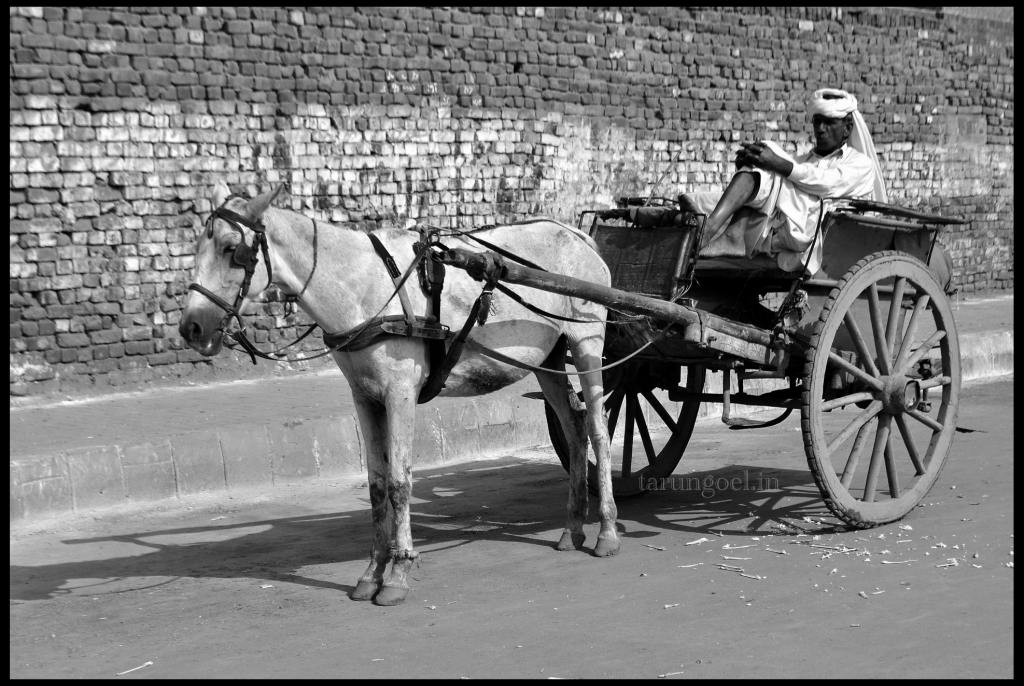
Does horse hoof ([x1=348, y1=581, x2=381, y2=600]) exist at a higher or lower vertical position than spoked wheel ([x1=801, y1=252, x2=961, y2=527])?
lower

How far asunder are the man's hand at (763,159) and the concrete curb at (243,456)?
3330 mm

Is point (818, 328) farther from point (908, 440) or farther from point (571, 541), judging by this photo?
point (571, 541)

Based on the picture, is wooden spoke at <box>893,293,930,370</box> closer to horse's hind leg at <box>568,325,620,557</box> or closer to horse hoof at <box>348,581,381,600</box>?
horse's hind leg at <box>568,325,620,557</box>

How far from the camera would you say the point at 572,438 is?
258 inches

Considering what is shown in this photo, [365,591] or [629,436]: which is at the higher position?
[629,436]

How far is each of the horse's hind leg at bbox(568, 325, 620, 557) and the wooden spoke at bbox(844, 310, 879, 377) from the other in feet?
4.01

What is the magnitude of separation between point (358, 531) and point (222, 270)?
206 centimetres

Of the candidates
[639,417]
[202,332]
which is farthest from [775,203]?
[202,332]

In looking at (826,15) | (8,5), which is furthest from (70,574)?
(826,15)

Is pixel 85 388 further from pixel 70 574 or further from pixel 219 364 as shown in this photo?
pixel 70 574

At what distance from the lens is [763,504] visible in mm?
7176

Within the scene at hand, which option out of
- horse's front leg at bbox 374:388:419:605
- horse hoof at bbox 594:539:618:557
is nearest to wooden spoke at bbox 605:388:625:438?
horse hoof at bbox 594:539:618:557

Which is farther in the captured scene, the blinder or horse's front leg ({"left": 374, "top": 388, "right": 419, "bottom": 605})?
horse's front leg ({"left": 374, "top": 388, "right": 419, "bottom": 605})

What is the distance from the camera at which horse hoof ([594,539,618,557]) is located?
6.20m
